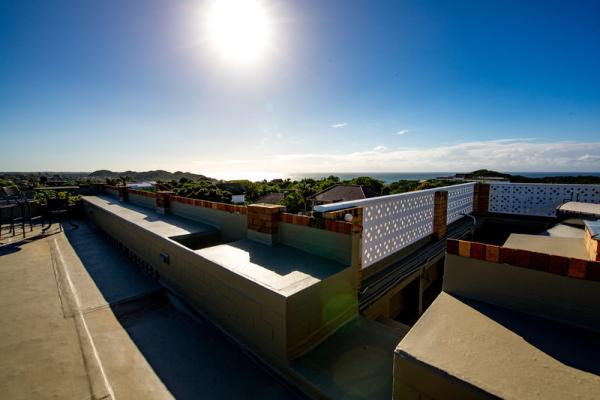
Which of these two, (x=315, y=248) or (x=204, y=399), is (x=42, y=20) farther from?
(x=204, y=399)

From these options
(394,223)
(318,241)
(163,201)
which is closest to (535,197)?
(394,223)

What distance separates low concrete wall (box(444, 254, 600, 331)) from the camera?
158cm

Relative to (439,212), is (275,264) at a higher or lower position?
lower

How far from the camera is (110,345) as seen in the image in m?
Answer: 2.77

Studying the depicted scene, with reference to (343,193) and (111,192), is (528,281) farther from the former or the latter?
(343,193)

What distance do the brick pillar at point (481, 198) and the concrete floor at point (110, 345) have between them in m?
8.29

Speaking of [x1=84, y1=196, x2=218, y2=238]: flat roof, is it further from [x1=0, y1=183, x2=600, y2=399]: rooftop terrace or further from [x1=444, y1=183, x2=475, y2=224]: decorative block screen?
[x1=444, y1=183, x2=475, y2=224]: decorative block screen

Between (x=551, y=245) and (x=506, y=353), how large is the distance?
2424mm

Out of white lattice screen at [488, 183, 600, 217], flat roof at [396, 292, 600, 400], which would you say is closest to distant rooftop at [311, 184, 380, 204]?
white lattice screen at [488, 183, 600, 217]

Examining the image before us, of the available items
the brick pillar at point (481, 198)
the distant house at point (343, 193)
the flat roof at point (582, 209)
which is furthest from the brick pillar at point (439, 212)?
the distant house at point (343, 193)

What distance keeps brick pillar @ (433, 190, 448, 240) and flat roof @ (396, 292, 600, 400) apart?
400 cm

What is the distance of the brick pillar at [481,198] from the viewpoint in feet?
26.2

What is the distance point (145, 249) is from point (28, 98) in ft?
45.2

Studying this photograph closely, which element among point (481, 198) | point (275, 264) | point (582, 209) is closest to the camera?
point (275, 264)
